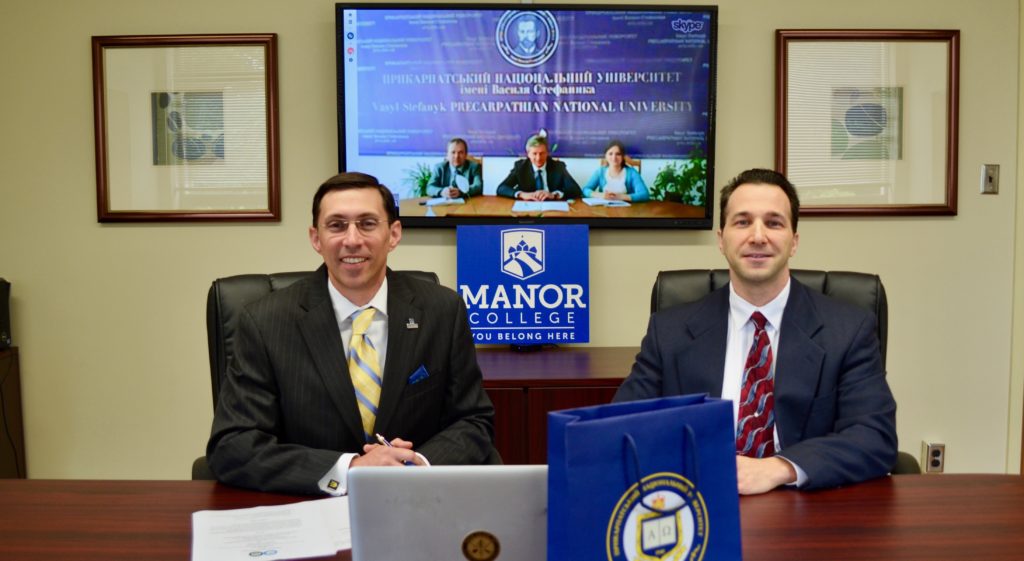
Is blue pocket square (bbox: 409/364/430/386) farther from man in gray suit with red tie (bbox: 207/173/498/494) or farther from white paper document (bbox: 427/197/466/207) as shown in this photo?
white paper document (bbox: 427/197/466/207)

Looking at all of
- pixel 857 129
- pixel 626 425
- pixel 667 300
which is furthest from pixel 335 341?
pixel 857 129

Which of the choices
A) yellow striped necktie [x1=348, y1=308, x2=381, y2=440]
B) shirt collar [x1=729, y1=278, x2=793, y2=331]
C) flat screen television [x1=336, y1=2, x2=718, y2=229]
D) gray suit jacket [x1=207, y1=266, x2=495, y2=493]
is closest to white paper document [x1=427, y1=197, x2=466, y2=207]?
flat screen television [x1=336, y1=2, x2=718, y2=229]

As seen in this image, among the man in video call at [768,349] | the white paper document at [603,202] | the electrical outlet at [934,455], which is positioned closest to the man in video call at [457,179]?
the white paper document at [603,202]

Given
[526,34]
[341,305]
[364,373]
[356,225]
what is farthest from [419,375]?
[526,34]

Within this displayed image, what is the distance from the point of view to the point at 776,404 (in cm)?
186

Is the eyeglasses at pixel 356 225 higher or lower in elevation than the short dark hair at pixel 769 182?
lower

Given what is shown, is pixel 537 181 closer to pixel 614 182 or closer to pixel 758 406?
pixel 614 182

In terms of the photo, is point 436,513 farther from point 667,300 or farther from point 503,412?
point 503,412

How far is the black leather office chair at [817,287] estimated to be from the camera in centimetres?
222

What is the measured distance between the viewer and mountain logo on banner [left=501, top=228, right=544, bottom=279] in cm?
322

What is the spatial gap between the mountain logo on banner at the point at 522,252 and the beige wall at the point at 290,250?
0.81 feet

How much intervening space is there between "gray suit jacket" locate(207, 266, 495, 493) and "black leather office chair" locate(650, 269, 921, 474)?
1.93 ft

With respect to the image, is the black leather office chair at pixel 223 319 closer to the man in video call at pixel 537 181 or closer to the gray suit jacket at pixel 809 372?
the gray suit jacket at pixel 809 372

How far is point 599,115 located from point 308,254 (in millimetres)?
1237
